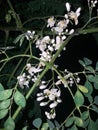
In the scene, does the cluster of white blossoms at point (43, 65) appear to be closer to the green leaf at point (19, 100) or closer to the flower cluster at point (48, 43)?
the flower cluster at point (48, 43)

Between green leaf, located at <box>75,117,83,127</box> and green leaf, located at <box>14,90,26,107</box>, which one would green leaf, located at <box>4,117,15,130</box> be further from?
green leaf, located at <box>75,117,83,127</box>

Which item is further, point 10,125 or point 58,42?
point 58,42

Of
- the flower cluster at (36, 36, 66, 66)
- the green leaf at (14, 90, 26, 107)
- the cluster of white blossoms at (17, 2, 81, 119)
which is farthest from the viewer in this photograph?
the flower cluster at (36, 36, 66, 66)

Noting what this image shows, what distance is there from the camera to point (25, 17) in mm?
1885

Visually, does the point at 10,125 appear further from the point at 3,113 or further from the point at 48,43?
the point at 48,43

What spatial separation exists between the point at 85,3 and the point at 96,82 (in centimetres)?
113

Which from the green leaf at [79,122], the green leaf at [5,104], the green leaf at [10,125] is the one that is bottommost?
the green leaf at [79,122]

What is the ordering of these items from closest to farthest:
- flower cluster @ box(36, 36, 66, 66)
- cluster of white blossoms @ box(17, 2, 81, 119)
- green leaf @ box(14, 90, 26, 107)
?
green leaf @ box(14, 90, 26, 107) < cluster of white blossoms @ box(17, 2, 81, 119) < flower cluster @ box(36, 36, 66, 66)

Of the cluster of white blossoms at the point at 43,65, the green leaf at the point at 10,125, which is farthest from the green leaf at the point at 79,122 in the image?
the green leaf at the point at 10,125

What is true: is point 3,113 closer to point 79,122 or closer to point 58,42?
point 79,122

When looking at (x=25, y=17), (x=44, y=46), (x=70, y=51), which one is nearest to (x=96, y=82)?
(x=44, y=46)

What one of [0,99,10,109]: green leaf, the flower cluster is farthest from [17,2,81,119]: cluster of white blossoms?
[0,99,10,109]: green leaf

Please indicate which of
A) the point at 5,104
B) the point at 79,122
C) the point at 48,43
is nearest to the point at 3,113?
the point at 5,104

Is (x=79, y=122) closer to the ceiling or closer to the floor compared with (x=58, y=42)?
closer to the floor
